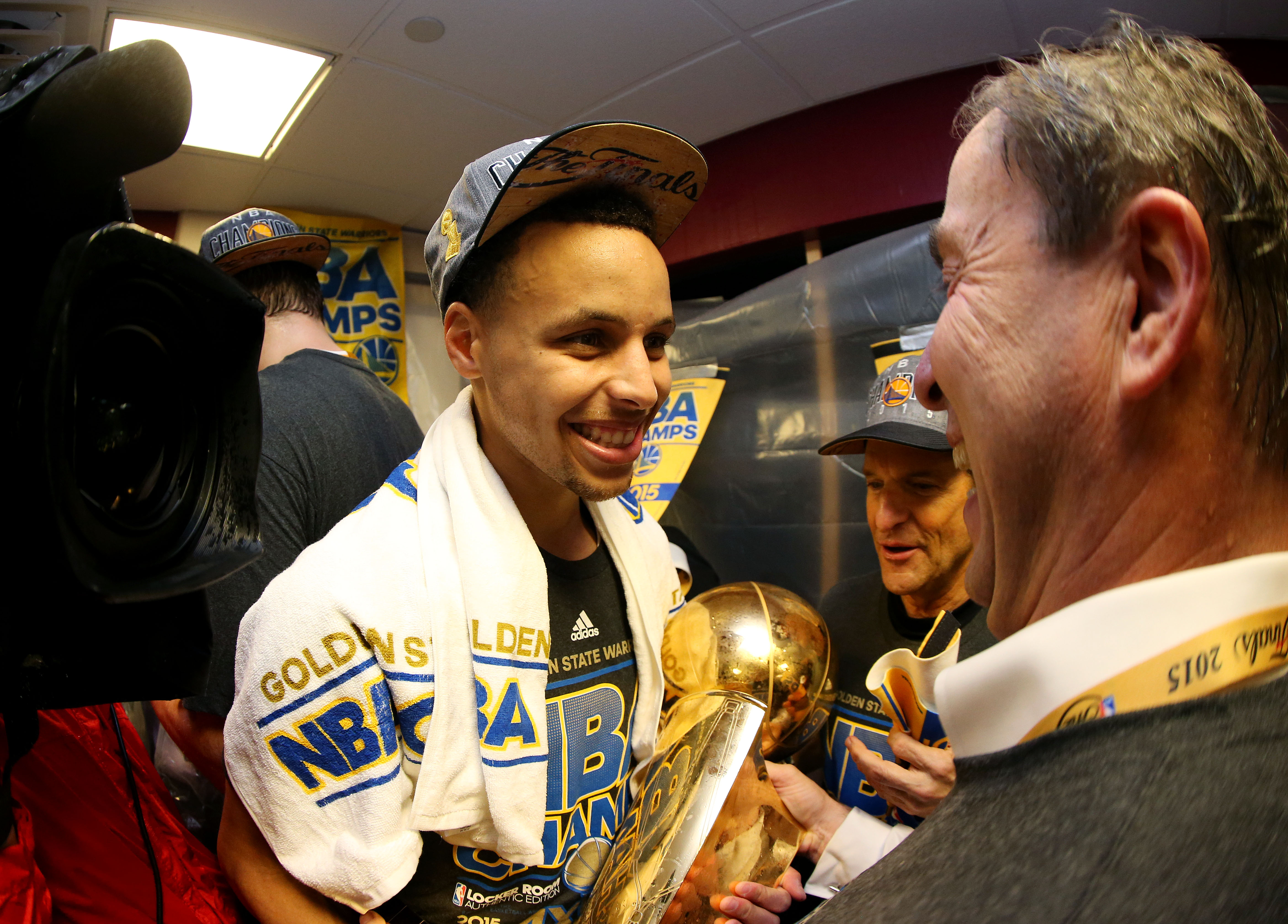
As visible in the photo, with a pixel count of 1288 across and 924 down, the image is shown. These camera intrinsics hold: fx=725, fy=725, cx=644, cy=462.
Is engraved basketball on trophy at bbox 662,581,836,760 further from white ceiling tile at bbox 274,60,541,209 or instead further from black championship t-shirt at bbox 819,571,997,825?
white ceiling tile at bbox 274,60,541,209

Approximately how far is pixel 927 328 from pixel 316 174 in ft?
9.30

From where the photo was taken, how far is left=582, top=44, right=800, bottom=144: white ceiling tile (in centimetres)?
271

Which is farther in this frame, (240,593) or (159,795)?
(240,593)

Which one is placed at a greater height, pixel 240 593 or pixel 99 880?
pixel 240 593

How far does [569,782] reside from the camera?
93cm

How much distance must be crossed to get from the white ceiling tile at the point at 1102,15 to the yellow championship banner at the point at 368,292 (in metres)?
3.10

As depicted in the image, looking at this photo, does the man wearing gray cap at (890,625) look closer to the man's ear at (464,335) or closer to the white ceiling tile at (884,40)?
the man's ear at (464,335)

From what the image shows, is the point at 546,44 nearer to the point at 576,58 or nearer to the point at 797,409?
the point at 576,58

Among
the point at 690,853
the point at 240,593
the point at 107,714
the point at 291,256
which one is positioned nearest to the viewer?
the point at 690,853

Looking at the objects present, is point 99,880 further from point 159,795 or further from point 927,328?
point 927,328

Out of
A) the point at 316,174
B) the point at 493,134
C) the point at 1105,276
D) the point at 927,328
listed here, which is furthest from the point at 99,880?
the point at 316,174

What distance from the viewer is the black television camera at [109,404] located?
447 millimetres

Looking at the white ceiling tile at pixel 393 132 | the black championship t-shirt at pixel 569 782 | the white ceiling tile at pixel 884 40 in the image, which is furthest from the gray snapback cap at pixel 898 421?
the white ceiling tile at pixel 393 132

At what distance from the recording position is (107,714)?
3.10 ft
